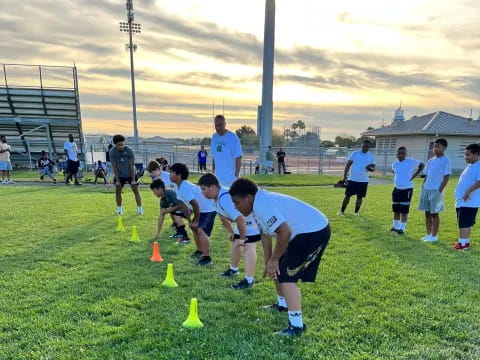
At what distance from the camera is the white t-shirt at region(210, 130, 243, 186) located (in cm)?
600

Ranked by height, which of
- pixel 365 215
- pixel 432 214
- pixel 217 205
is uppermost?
pixel 217 205

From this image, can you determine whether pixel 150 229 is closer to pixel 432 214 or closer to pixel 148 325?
pixel 148 325

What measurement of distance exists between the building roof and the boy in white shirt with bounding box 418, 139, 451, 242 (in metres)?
27.1

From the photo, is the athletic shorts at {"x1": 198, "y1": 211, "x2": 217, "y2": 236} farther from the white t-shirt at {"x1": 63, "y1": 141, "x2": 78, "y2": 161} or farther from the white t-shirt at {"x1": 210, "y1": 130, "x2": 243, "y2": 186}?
the white t-shirt at {"x1": 63, "y1": 141, "x2": 78, "y2": 161}

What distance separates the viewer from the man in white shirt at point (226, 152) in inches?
236

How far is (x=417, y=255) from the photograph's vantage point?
583cm

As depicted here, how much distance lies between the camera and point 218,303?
155 inches

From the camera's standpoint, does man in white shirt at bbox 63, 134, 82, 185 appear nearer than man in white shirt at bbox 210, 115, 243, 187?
No

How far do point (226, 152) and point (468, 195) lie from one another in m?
4.26

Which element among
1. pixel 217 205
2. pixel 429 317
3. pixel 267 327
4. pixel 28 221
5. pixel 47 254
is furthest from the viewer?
pixel 28 221

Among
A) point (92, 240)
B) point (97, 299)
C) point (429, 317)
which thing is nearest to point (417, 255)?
point (429, 317)

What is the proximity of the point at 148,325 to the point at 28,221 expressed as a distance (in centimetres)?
618

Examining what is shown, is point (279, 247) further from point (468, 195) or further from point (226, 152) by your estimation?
point (468, 195)

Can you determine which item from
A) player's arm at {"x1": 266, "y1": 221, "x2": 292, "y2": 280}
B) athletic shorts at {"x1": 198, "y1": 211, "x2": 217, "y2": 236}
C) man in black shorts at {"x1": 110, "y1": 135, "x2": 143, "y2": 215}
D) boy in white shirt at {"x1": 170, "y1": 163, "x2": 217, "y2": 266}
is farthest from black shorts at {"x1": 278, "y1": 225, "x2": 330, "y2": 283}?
man in black shorts at {"x1": 110, "y1": 135, "x2": 143, "y2": 215}
